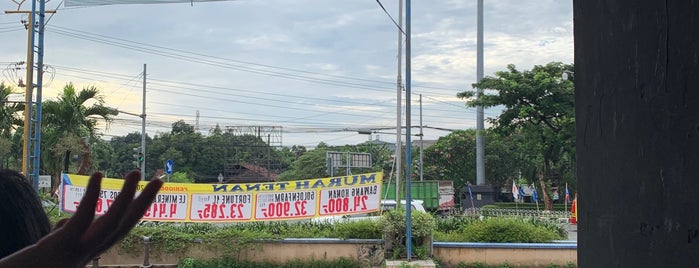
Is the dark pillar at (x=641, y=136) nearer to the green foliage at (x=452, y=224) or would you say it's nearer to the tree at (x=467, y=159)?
the green foliage at (x=452, y=224)

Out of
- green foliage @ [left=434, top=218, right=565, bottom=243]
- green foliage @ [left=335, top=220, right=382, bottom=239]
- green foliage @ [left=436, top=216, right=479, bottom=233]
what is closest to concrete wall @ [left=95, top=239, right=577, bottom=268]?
green foliage @ [left=335, top=220, right=382, bottom=239]

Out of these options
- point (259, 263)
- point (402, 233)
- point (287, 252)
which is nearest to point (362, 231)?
point (402, 233)

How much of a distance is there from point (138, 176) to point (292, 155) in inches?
3402

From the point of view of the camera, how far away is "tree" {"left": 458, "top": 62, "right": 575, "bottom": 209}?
91.8 ft

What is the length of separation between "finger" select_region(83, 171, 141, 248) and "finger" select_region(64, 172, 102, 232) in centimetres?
2

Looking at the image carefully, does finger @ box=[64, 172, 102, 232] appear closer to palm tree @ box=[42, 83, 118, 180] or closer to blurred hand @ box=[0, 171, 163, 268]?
blurred hand @ box=[0, 171, 163, 268]

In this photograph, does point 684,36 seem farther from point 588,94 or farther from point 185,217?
point 185,217

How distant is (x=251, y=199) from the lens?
1186 cm

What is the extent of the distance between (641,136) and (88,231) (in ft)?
3.16

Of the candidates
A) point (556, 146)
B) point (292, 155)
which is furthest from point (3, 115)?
point (292, 155)

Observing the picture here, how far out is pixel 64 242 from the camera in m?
A: 0.87

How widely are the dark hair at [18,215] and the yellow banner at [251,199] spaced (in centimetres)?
1025

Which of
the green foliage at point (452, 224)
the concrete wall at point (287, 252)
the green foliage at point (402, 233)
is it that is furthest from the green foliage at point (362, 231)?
the green foliage at point (452, 224)

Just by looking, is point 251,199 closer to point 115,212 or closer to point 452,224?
point 452,224
